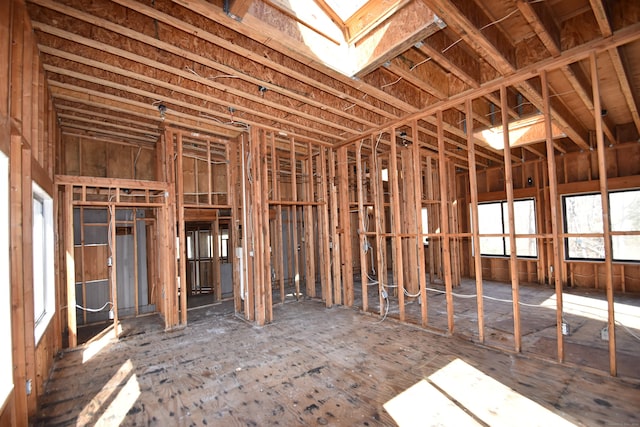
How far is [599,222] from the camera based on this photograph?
7.66 m

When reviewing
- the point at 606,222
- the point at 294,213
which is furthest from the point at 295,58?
the point at 294,213

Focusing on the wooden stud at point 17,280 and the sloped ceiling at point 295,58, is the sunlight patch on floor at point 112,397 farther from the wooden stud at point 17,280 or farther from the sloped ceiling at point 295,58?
the sloped ceiling at point 295,58

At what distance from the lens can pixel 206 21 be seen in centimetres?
307

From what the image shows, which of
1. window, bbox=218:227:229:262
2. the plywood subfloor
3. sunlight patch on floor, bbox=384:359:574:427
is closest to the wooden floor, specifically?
sunlight patch on floor, bbox=384:359:574:427

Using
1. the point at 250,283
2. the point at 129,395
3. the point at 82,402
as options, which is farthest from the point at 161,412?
the point at 250,283

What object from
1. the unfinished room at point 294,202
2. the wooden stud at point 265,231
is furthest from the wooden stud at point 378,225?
the wooden stud at point 265,231

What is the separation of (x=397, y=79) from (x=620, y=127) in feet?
22.8

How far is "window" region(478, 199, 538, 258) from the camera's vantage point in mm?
8969

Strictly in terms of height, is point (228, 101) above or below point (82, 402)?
above

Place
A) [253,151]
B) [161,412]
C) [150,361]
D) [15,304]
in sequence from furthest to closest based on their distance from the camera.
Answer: [253,151] < [150,361] < [161,412] < [15,304]

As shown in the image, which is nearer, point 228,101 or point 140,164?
point 228,101

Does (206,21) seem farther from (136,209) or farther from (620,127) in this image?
(620,127)

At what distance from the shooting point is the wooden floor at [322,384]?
9.00 feet

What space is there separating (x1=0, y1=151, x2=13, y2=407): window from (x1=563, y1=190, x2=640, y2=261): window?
9.92 metres
